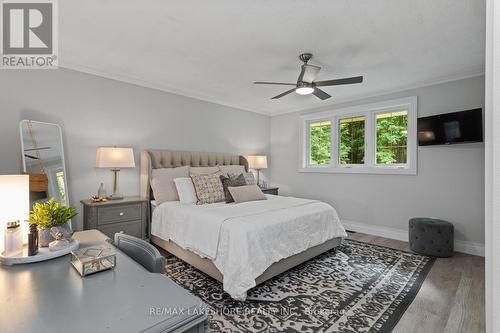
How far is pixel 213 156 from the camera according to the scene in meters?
4.58

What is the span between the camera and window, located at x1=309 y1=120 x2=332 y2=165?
5.04m

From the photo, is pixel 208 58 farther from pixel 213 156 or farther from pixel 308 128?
pixel 308 128

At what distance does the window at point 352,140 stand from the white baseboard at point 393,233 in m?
1.16

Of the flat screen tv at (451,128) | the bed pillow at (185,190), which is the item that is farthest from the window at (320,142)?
the bed pillow at (185,190)

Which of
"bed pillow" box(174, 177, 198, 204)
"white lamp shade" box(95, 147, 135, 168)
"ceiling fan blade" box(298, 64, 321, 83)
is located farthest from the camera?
"bed pillow" box(174, 177, 198, 204)

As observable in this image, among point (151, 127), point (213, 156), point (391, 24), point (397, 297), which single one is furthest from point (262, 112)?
point (397, 297)

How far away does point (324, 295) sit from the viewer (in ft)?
7.68

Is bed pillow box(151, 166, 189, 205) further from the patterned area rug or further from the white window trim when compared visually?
the white window trim

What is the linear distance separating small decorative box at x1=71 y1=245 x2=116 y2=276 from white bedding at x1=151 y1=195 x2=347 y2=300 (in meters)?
1.32

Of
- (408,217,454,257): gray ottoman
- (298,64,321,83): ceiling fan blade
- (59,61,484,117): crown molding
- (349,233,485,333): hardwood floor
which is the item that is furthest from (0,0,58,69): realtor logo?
(408,217,454,257): gray ottoman

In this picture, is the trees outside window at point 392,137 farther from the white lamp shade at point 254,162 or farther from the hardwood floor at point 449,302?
the white lamp shade at point 254,162

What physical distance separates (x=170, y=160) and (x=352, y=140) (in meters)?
3.34

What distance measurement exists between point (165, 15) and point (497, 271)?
8.47 ft

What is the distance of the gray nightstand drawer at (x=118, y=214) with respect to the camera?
3.01 meters
